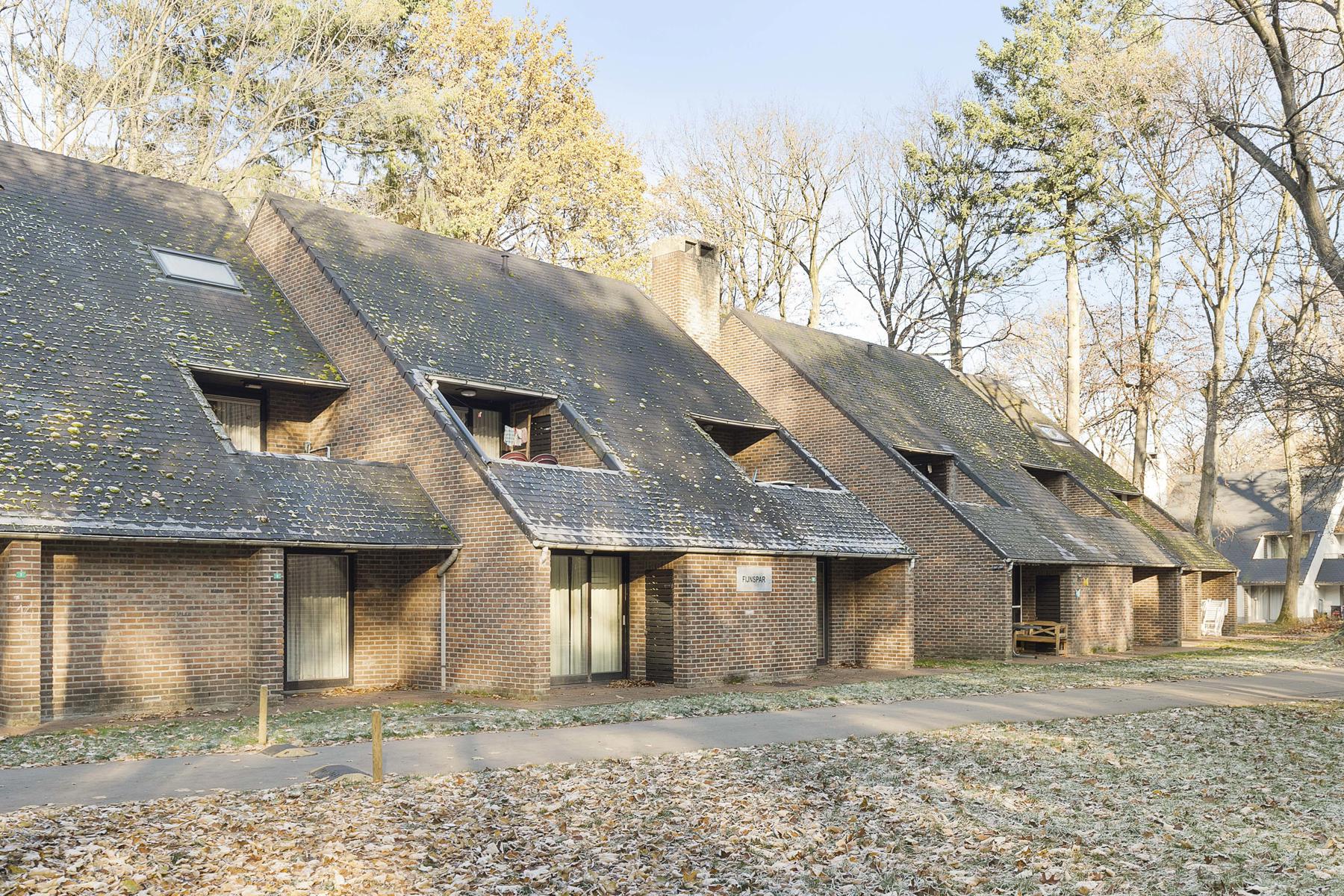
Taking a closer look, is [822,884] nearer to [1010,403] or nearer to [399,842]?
[399,842]

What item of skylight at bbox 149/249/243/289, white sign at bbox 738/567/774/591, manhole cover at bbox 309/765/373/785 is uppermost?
skylight at bbox 149/249/243/289

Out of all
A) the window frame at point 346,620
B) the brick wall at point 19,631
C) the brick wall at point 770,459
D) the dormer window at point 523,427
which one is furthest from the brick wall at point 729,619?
the brick wall at point 19,631

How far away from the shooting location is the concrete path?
9.82m

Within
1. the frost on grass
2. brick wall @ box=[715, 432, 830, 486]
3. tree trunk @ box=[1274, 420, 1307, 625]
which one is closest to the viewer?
the frost on grass

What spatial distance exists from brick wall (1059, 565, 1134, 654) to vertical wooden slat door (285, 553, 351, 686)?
16.6m

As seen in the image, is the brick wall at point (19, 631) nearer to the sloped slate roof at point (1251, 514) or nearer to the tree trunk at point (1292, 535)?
the tree trunk at point (1292, 535)

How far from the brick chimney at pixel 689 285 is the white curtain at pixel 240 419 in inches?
448

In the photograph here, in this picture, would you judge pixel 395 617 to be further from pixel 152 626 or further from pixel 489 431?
pixel 152 626

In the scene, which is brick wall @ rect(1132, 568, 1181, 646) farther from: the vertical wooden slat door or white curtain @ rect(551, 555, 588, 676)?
the vertical wooden slat door

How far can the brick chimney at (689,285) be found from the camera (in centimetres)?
2816

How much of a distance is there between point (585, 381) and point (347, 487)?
18.0 feet

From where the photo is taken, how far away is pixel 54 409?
15.1m

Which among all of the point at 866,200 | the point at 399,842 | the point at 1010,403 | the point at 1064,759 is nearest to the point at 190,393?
the point at 399,842

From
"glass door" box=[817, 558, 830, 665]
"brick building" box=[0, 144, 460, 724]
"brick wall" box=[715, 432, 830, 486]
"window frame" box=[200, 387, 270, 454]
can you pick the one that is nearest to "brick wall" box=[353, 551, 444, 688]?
"brick building" box=[0, 144, 460, 724]
